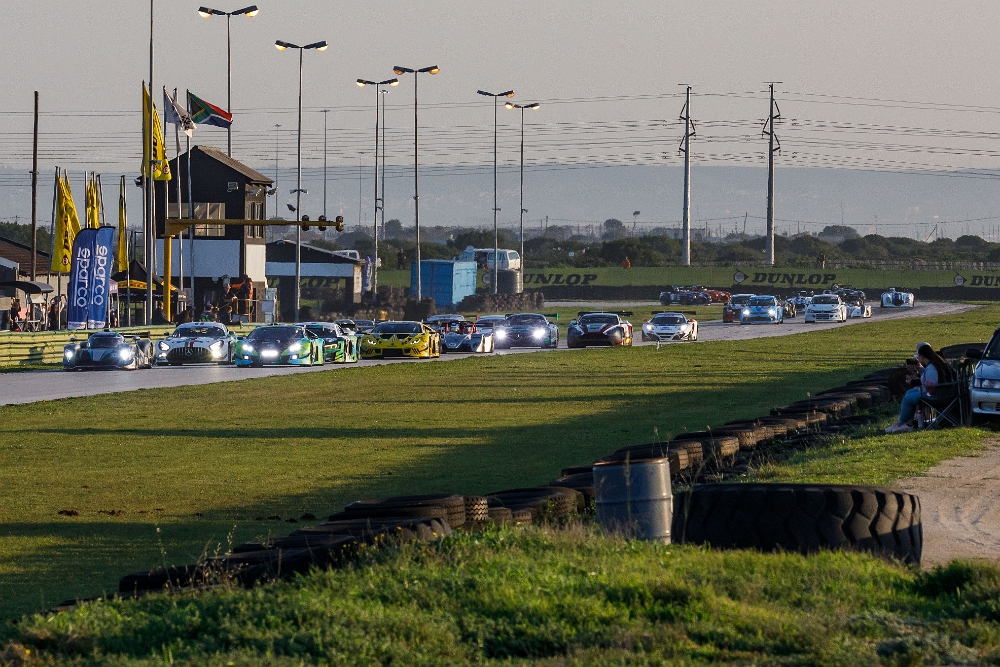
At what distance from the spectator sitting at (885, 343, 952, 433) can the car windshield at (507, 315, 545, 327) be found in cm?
3353

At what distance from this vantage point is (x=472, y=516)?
9.61 m

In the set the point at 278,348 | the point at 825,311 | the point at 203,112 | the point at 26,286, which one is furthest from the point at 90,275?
the point at 825,311

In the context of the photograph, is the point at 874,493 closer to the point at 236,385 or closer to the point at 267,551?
the point at 267,551

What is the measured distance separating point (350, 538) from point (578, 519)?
9.44 ft

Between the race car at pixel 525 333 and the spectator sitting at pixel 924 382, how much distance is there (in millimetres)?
33021

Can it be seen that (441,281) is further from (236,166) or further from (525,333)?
(525,333)

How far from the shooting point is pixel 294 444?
1911cm

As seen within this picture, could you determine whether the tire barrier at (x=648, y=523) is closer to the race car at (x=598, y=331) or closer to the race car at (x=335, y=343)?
the race car at (x=335, y=343)

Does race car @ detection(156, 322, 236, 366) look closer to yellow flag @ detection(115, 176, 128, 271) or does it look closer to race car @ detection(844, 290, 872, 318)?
yellow flag @ detection(115, 176, 128, 271)

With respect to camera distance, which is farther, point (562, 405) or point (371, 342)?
point (371, 342)

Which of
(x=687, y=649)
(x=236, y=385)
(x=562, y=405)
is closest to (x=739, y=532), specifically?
(x=687, y=649)

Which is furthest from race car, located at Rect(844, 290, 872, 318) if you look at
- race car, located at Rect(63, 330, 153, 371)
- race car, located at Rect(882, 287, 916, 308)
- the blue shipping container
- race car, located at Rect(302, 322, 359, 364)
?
race car, located at Rect(63, 330, 153, 371)

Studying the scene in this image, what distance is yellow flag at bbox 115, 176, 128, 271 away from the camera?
184 feet

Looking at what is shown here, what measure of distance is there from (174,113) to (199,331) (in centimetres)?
1676
